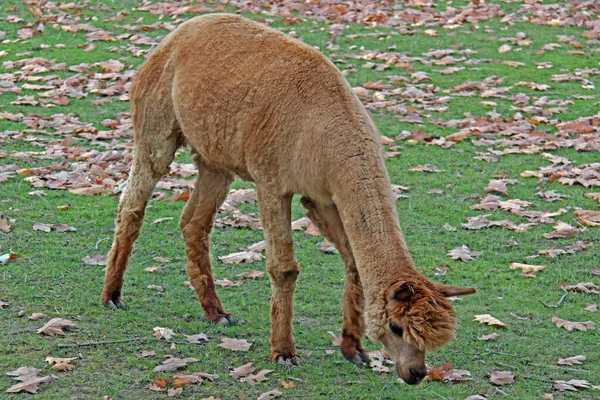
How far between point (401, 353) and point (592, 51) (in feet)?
35.7

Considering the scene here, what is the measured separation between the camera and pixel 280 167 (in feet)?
19.4

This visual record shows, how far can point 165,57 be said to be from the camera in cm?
699

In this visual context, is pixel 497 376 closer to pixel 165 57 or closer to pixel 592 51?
pixel 165 57

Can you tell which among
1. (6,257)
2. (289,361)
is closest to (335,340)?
(289,361)

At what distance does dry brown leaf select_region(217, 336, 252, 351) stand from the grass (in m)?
0.06

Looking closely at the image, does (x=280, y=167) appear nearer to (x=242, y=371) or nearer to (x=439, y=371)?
(x=242, y=371)

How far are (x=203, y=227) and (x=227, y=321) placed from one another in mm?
851

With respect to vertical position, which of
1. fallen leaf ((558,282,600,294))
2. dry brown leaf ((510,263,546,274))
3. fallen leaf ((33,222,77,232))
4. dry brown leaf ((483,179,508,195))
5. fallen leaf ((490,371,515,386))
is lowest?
dry brown leaf ((483,179,508,195))

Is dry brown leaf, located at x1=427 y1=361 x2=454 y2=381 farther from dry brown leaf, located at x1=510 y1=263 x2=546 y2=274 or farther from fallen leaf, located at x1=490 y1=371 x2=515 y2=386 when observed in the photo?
dry brown leaf, located at x1=510 y1=263 x2=546 y2=274

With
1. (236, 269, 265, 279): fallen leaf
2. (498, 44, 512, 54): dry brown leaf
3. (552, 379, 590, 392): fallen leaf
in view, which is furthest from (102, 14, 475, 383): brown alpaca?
(498, 44, 512, 54): dry brown leaf

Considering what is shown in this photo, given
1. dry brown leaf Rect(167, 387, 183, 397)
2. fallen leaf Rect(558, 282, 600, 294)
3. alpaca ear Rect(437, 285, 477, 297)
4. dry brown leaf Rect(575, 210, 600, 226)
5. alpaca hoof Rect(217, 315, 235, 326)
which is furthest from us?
dry brown leaf Rect(575, 210, 600, 226)

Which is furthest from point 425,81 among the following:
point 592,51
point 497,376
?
point 497,376

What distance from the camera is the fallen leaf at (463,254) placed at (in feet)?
25.8

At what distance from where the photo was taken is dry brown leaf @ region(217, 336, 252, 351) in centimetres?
630
